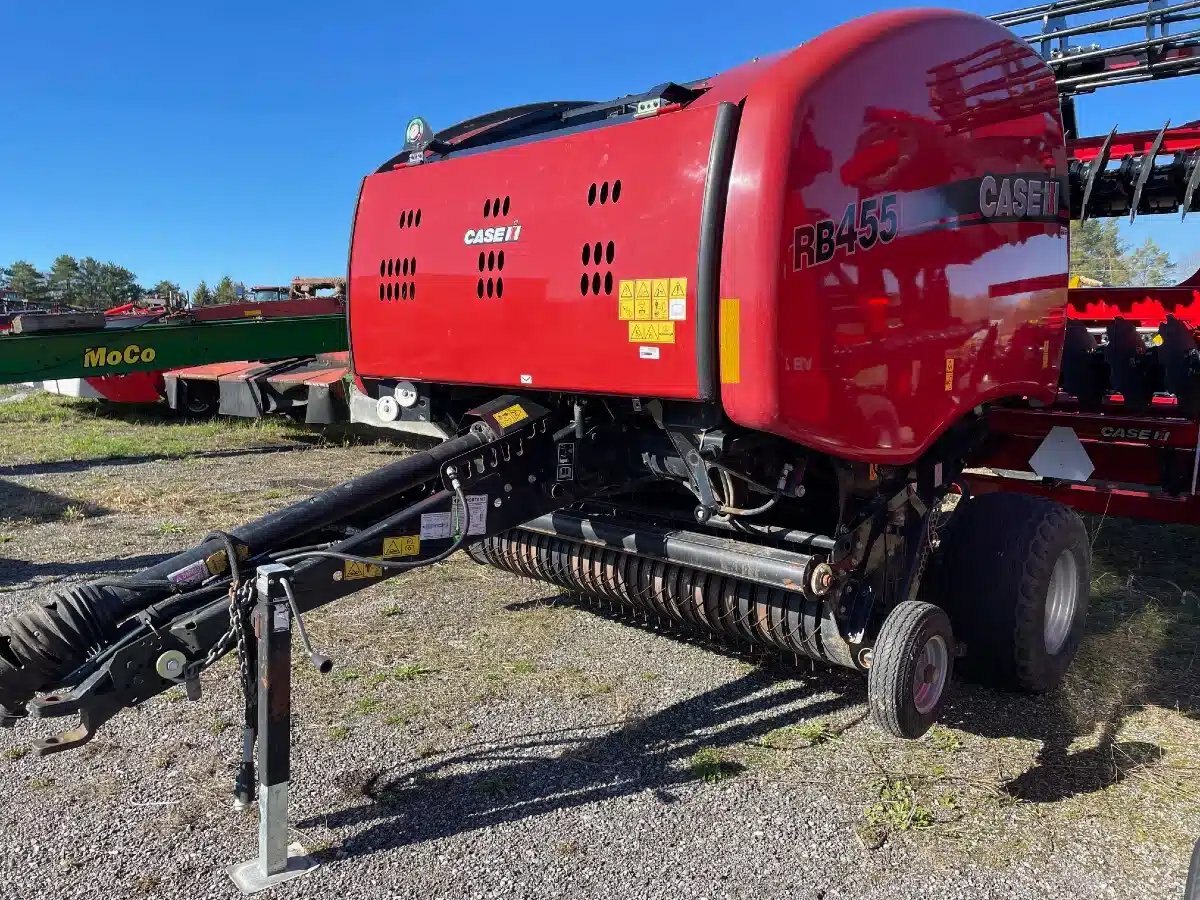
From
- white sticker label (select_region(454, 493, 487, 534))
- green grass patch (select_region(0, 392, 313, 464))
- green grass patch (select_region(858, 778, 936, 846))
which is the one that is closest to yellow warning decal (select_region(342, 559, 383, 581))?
white sticker label (select_region(454, 493, 487, 534))

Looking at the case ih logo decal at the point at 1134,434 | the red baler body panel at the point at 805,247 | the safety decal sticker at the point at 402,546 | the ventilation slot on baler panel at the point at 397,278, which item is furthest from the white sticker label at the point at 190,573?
the case ih logo decal at the point at 1134,434

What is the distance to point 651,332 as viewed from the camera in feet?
10.2

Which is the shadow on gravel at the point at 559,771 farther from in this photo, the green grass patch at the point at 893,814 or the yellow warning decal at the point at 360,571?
the yellow warning decal at the point at 360,571

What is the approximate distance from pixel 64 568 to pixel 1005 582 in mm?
5072

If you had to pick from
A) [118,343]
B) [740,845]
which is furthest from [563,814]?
[118,343]

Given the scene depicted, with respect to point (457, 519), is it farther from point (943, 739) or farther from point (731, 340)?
point (943, 739)

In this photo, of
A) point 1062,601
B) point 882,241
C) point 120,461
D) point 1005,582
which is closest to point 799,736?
point 1005,582

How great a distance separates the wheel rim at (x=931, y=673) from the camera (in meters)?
3.27

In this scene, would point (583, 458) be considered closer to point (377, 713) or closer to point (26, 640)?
point (377, 713)

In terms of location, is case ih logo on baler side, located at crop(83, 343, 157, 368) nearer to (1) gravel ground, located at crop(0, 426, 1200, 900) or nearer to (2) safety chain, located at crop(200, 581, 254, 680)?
(1) gravel ground, located at crop(0, 426, 1200, 900)

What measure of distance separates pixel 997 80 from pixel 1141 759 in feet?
8.05

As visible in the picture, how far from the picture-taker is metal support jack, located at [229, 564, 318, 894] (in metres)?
2.66

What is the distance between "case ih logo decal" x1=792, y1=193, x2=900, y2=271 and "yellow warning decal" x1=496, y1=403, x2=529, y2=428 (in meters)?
1.19

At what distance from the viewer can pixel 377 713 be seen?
3785 mm
